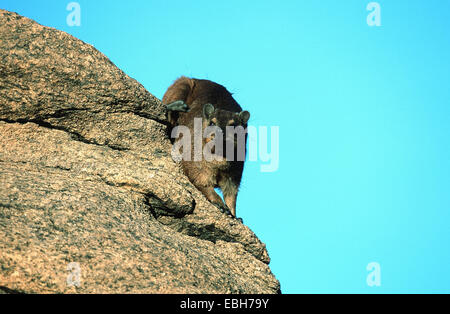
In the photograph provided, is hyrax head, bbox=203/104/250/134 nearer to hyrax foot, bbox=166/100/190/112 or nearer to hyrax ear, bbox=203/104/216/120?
hyrax ear, bbox=203/104/216/120

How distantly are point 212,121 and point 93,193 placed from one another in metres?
3.10

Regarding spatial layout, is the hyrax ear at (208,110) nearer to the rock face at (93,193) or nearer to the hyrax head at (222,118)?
the hyrax head at (222,118)

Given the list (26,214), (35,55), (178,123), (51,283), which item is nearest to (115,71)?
(35,55)

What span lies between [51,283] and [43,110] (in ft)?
9.46

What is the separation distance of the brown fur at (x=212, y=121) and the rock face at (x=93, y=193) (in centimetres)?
53

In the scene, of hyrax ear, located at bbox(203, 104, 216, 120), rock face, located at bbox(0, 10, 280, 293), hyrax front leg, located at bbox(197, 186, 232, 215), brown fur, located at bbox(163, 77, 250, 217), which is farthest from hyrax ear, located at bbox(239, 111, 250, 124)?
rock face, located at bbox(0, 10, 280, 293)

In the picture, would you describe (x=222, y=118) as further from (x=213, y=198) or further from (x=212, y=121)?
(x=213, y=198)

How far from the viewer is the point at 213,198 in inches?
307

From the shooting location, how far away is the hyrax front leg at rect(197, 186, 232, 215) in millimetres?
7459

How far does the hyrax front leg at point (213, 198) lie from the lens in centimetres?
746

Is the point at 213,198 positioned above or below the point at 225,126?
below

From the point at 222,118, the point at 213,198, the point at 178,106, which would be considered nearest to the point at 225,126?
the point at 222,118

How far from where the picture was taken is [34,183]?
5.65m

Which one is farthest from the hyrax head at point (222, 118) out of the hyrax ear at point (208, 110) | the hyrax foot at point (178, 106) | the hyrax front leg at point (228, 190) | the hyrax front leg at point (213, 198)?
the hyrax front leg at point (213, 198)
